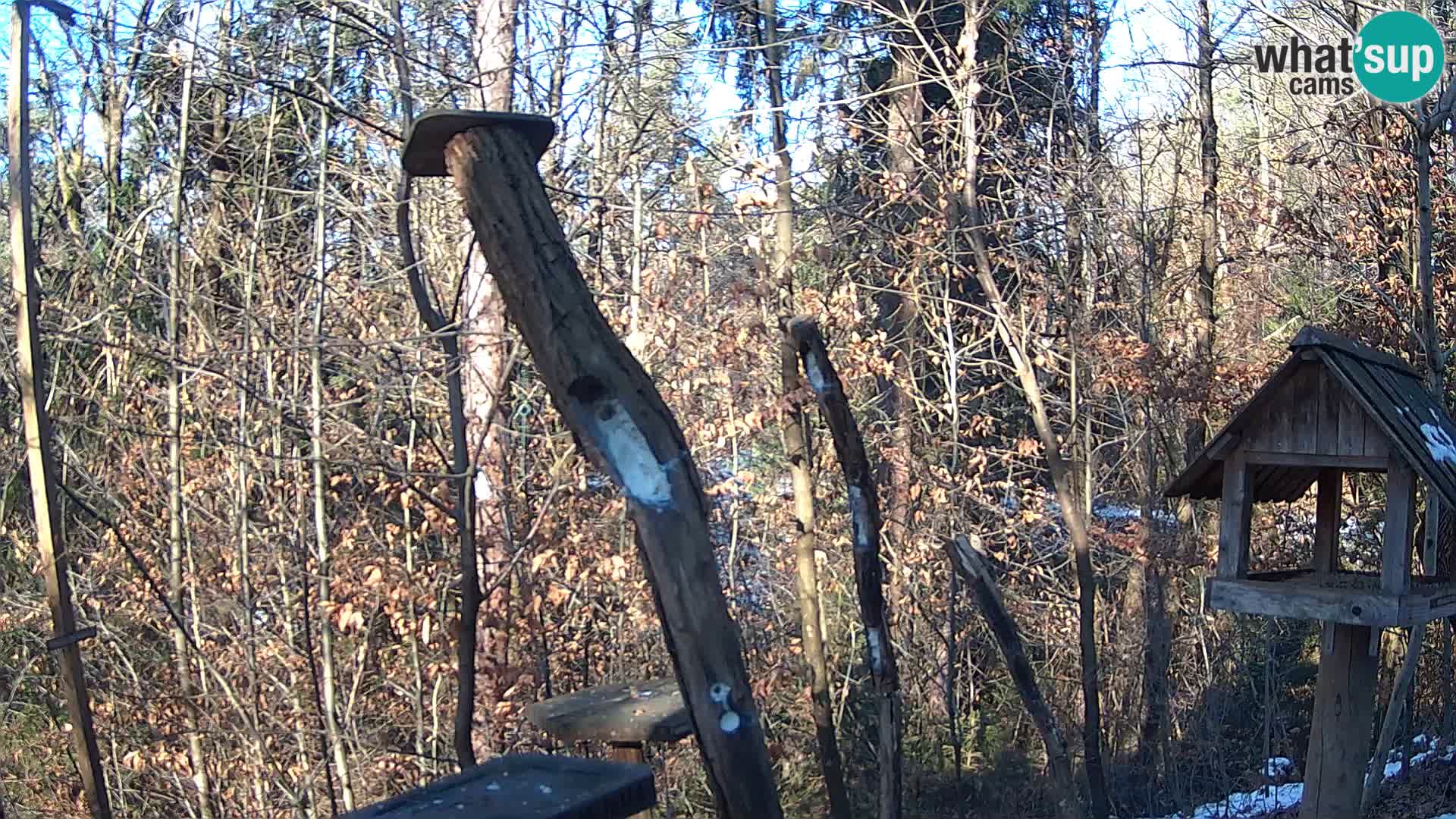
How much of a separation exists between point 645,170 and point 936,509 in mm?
3668

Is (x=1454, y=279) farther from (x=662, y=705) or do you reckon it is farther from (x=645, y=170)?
(x=662, y=705)

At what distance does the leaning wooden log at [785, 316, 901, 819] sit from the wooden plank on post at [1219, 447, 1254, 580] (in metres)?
1.38

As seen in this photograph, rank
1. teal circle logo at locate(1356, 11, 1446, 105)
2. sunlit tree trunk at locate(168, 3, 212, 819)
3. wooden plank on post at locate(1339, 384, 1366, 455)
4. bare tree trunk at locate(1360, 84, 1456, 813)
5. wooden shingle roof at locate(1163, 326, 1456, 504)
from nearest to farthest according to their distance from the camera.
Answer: wooden shingle roof at locate(1163, 326, 1456, 504) → wooden plank on post at locate(1339, 384, 1366, 455) → bare tree trunk at locate(1360, 84, 1456, 813) → sunlit tree trunk at locate(168, 3, 212, 819) → teal circle logo at locate(1356, 11, 1446, 105)

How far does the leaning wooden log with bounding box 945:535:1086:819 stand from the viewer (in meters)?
5.57

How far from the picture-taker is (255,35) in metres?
7.35

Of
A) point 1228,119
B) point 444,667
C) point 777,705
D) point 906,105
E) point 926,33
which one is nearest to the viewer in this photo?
point 444,667

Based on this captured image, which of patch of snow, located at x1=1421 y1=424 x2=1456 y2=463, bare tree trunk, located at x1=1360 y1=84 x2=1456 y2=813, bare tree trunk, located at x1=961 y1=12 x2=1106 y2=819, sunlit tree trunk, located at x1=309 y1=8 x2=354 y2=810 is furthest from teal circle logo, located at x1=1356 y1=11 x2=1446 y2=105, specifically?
sunlit tree trunk, located at x1=309 y1=8 x2=354 y2=810

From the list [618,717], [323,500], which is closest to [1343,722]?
[618,717]

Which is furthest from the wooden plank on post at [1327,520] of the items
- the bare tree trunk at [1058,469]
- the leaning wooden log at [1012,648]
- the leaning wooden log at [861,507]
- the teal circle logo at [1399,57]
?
the teal circle logo at [1399,57]

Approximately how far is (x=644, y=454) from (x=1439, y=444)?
312cm

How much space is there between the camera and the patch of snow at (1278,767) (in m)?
9.73

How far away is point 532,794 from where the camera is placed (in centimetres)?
266

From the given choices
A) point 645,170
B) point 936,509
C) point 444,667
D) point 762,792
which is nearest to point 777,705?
point 936,509

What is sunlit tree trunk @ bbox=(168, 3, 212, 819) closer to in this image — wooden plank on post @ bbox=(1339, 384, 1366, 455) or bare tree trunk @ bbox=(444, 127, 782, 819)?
bare tree trunk @ bbox=(444, 127, 782, 819)
